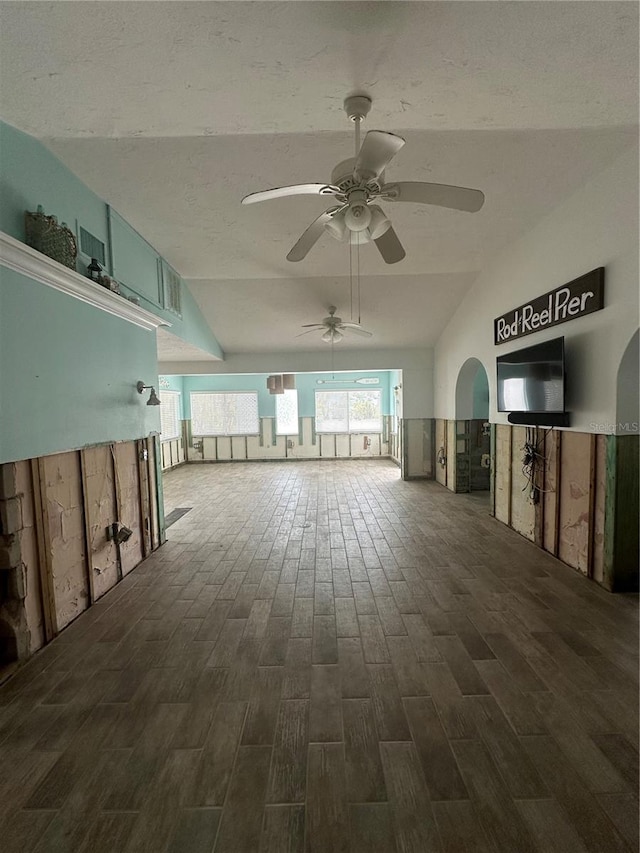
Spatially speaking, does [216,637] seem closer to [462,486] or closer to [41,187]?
[41,187]

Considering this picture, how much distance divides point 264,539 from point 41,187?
3.99 m

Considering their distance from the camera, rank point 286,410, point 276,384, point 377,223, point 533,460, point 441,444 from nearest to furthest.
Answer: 1. point 377,223
2. point 533,460
3. point 441,444
4. point 276,384
5. point 286,410

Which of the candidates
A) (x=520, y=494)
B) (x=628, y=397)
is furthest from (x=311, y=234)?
(x=520, y=494)

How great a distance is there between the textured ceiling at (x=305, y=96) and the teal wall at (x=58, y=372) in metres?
1.12

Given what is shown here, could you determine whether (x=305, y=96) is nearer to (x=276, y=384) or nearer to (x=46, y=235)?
(x=46, y=235)

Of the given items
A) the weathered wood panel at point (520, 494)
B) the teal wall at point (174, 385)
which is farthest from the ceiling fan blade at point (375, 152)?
the teal wall at point (174, 385)

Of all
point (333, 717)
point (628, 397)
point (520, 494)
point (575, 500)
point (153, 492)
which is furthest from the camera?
point (520, 494)

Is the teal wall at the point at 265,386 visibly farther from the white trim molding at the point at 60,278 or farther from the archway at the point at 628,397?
the archway at the point at 628,397

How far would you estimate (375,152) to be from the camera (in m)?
1.97

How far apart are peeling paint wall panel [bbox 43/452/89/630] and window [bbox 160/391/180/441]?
23.2 feet

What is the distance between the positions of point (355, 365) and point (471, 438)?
9.70ft

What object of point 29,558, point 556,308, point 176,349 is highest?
point 176,349

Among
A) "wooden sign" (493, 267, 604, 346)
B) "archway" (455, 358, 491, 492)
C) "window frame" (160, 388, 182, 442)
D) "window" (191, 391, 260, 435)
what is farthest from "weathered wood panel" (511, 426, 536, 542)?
"window frame" (160, 388, 182, 442)

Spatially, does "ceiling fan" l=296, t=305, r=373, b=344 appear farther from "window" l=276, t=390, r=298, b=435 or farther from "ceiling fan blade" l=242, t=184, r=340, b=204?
"window" l=276, t=390, r=298, b=435
